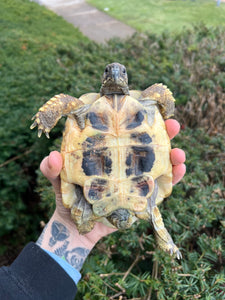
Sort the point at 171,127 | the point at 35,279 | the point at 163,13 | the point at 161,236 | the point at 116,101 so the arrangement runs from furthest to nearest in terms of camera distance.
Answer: the point at 163,13, the point at 171,127, the point at 161,236, the point at 116,101, the point at 35,279

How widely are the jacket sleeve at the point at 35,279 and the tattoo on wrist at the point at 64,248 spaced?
23 centimetres

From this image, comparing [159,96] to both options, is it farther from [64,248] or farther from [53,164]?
[64,248]

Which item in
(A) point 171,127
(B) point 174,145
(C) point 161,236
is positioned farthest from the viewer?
(B) point 174,145

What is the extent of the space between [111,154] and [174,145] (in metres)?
1.00

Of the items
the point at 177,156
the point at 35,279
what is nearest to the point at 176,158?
the point at 177,156

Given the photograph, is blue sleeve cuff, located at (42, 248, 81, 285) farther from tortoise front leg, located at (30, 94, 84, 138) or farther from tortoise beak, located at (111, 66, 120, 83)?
tortoise beak, located at (111, 66, 120, 83)

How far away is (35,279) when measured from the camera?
1.54m

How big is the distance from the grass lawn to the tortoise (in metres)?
5.05

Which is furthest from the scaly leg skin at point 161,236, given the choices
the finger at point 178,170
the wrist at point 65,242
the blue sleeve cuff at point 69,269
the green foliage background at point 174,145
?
the blue sleeve cuff at point 69,269

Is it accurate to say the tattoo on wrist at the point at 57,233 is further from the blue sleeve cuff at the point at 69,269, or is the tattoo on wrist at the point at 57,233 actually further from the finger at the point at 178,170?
the finger at the point at 178,170

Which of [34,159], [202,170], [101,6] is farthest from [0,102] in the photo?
[101,6]

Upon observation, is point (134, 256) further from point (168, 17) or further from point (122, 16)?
point (122, 16)

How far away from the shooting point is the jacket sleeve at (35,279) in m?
1.44

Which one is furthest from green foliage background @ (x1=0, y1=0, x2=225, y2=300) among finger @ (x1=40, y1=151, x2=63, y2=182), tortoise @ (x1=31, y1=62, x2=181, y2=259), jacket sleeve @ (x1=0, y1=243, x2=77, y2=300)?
finger @ (x1=40, y1=151, x2=63, y2=182)
